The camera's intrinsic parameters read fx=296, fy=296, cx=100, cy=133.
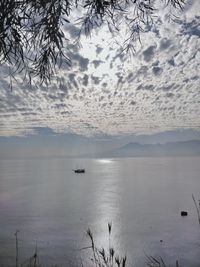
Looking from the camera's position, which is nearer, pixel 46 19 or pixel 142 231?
pixel 46 19

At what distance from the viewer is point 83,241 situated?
3269 centimetres

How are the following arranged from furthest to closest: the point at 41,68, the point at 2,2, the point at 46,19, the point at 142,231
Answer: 1. the point at 142,231
2. the point at 41,68
3. the point at 46,19
4. the point at 2,2

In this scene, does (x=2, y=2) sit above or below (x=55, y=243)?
above

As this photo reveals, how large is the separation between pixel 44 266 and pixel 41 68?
23007 mm

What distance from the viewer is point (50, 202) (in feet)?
224

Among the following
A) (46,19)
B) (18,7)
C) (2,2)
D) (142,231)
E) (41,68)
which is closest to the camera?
(2,2)

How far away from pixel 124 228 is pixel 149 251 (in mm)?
12432

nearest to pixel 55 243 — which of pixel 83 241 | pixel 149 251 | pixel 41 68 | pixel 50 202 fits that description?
pixel 83 241

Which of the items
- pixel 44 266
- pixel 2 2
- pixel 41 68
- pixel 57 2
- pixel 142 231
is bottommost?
pixel 44 266

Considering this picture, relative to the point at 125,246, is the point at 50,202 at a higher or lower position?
higher

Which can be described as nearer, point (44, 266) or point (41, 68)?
point (41, 68)

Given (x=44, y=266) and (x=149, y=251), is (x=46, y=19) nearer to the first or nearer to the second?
(x=44, y=266)

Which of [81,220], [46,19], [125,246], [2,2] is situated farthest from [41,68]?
[81,220]

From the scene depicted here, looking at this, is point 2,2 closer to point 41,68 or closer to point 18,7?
point 18,7
